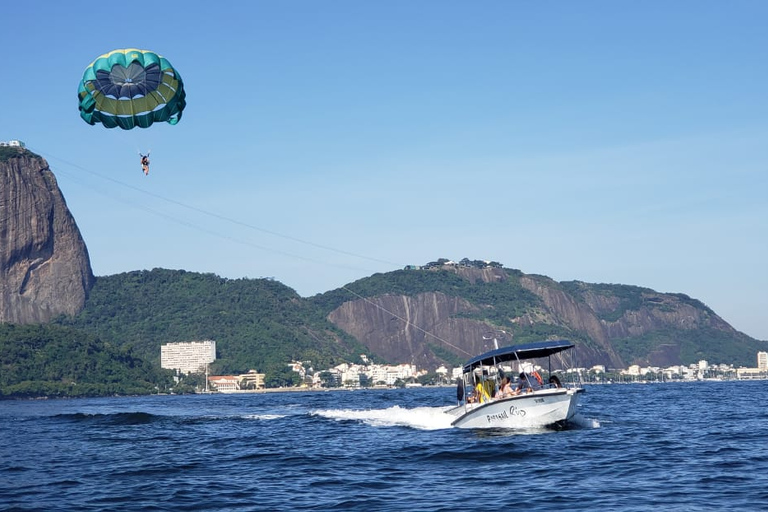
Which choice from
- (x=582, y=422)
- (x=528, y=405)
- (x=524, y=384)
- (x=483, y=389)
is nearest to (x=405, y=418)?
(x=483, y=389)

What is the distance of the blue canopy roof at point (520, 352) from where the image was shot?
3684cm

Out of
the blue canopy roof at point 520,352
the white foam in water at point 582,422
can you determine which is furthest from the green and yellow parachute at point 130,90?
the white foam in water at point 582,422

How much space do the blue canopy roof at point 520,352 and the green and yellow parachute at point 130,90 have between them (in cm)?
1781

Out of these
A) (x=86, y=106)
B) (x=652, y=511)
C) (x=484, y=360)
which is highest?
(x=86, y=106)

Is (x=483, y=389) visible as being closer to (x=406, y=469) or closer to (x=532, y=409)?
(x=532, y=409)

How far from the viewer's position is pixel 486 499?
22.6 m

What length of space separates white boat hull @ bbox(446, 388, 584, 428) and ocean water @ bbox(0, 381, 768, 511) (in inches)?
22.8

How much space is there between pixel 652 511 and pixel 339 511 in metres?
6.78

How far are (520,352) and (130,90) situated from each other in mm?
20688

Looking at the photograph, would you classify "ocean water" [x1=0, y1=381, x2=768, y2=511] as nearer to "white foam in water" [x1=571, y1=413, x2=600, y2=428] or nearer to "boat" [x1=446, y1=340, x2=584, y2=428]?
"white foam in water" [x1=571, y1=413, x2=600, y2=428]

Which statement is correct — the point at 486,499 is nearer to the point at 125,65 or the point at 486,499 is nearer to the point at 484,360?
the point at 484,360

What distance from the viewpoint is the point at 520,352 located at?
38469mm

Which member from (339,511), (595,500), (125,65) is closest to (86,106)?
(125,65)

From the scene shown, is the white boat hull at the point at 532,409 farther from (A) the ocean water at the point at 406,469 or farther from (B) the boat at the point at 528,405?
(A) the ocean water at the point at 406,469
